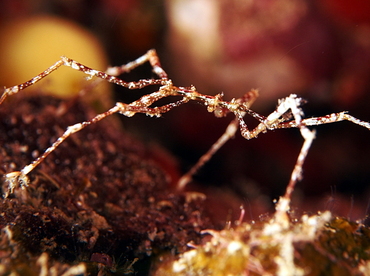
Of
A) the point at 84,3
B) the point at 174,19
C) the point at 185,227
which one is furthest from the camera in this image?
the point at 84,3

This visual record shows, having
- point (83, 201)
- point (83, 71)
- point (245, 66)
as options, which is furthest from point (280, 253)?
point (245, 66)

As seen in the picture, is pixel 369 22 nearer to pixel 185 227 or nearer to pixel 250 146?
pixel 250 146

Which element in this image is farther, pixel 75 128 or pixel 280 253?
pixel 75 128

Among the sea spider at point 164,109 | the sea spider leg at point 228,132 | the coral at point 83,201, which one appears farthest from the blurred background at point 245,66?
the sea spider at point 164,109

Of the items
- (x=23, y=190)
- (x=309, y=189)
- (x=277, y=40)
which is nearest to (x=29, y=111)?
(x=23, y=190)

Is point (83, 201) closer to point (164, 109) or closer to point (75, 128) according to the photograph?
point (75, 128)

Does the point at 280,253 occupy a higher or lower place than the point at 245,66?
lower

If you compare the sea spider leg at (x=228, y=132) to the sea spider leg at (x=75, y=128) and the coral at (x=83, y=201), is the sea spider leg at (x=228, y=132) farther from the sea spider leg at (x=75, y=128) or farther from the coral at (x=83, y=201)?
the sea spider leg at (x=75, y=128)

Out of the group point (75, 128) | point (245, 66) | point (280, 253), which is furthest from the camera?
point (245, 66)

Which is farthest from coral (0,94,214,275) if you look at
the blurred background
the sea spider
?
the blurred background
